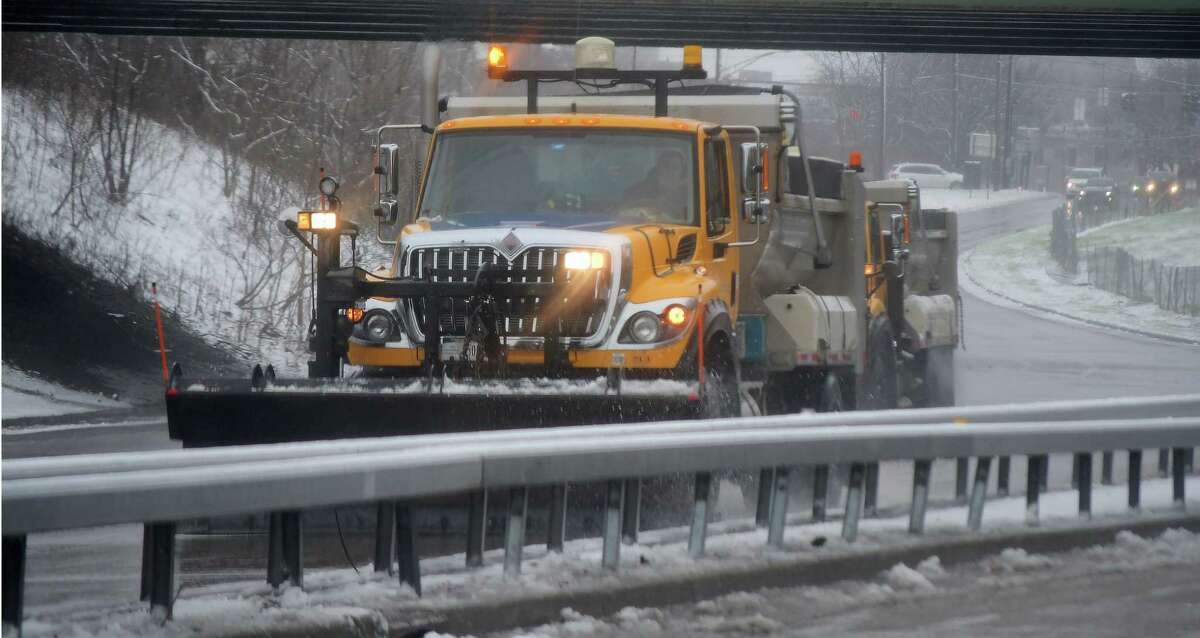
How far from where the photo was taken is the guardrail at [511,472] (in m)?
6.22

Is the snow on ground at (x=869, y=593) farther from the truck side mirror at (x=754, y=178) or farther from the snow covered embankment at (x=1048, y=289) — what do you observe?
the snow covered embankment at (x=1048, y=289)

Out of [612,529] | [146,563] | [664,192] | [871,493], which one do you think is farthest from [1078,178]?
[146,563]

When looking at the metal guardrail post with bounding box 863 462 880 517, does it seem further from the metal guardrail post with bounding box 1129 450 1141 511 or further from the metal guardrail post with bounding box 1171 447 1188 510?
the metal guardrail post with bounding box 1171 447 1188 510

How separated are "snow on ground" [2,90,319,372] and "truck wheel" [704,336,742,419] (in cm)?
1702

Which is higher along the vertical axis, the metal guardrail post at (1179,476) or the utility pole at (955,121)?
the utility pole at (955,121)

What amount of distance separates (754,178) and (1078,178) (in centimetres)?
7711

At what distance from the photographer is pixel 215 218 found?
35.0 meters

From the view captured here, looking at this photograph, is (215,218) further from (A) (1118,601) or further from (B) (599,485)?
(A) (1118,601)

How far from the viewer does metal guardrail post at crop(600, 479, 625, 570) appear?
828cm

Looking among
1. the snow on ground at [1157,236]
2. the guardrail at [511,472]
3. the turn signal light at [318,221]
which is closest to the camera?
the guardrail at [511,472]

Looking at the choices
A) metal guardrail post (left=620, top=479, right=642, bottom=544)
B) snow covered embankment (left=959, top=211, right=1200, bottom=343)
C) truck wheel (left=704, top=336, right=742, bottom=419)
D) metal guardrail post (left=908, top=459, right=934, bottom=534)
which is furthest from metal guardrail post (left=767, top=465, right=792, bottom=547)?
snow covered embankment (left=959, top=211, right=1200, bottom=343)

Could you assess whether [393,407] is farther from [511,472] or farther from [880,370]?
[880,370]

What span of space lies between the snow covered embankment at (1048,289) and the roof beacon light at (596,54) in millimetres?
30493

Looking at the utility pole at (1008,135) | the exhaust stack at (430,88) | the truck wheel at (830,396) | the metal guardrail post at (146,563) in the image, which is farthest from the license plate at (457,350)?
the utility pole at (1008,135)
